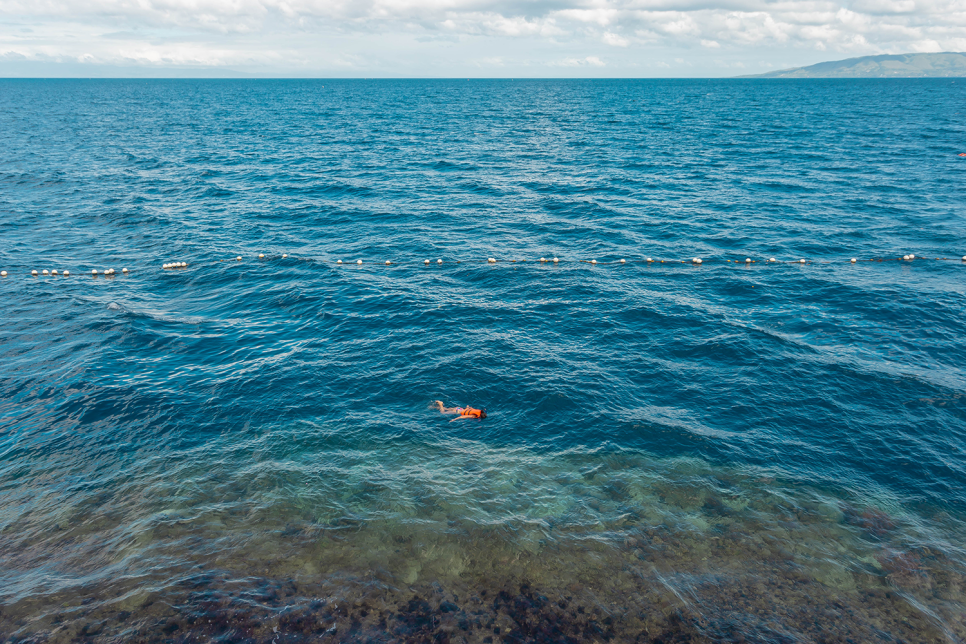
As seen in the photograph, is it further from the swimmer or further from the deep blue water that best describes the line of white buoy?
the swimmer

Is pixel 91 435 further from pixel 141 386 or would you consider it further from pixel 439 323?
pixel 439 323

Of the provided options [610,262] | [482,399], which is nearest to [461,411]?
[482,399]

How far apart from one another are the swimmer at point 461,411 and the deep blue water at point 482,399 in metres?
0.91

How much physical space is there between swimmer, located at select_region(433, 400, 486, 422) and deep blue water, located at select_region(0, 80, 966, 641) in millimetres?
906

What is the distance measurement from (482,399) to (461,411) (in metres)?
1.79

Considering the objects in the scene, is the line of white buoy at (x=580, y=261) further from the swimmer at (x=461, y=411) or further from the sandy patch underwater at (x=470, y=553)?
the sandy patch underwater at (x=470, y=553)

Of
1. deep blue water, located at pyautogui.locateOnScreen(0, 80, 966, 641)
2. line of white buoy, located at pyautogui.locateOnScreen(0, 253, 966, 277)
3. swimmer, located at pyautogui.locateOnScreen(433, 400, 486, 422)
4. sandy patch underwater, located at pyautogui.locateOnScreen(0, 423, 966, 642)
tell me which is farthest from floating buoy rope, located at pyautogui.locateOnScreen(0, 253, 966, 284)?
sandy patch underwater, located at pyautogui.locateOnScreen(0, 423, 966, 642)

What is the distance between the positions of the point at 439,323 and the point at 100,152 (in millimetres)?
92689

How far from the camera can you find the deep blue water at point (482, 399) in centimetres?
1938

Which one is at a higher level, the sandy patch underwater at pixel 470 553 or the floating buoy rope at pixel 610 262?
the floating buoy rope at pixel 610 262

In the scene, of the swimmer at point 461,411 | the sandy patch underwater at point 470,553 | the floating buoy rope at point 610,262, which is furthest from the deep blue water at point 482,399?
the swimmer at point 461,411

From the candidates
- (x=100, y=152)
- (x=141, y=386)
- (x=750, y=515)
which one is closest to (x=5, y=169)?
(x=100, y=152)

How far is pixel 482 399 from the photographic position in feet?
97.0

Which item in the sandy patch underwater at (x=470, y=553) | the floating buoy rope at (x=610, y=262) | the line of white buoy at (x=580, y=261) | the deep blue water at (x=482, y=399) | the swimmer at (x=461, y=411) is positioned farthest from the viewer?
the floating buoy rope at (x=610, y=262)
